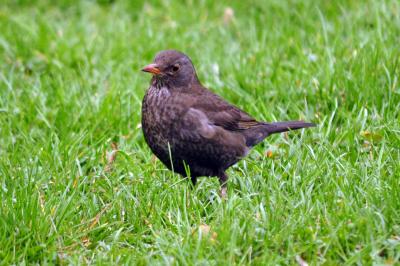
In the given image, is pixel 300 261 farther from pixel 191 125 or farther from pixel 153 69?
pixel 153 69

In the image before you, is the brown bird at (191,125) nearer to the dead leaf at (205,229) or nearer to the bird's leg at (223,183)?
the bird's leg at (223,183)

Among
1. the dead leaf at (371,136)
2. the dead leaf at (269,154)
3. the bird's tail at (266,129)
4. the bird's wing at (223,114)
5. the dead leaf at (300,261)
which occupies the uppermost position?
the bird's wing at (223,114)

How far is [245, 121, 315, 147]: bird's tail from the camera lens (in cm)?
525

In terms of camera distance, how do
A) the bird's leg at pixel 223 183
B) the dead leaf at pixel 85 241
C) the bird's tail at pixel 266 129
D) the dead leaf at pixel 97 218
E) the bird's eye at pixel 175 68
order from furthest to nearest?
1. the bird's tail at pixel 266 129
2. the bird's eye at pixel 175 68
3. the bird's leg at pixel 223 183
4. the dead leaf at pixel 97 218
5. the dead leaf at pixel 85 241

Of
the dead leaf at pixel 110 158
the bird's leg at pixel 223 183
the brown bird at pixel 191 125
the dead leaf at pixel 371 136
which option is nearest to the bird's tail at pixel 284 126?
the brown bird at pixel 191 125

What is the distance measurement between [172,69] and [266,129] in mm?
736

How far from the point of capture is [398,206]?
4125 mm

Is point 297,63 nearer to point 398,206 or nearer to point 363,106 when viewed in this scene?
point 363,106

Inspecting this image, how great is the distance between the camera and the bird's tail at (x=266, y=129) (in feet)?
17.2

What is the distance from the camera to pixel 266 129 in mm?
5305

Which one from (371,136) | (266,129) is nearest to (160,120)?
(266,129)

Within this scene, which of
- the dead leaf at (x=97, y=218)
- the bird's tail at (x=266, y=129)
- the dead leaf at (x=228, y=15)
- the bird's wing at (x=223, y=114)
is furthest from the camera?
the dead leaf at (x=228, y=15)

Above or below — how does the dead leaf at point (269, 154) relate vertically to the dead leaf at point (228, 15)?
below

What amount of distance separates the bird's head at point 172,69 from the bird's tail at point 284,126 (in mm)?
593
